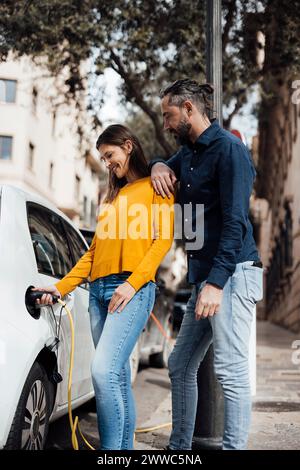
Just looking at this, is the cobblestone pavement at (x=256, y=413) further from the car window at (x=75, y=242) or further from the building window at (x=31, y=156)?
the building window at (x=31, y=156)

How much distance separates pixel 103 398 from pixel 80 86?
10562 millimetres

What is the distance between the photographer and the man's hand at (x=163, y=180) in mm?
3404

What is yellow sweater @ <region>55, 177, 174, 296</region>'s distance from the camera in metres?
3.38

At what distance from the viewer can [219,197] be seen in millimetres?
3275

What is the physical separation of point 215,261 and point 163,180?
0.55 metres

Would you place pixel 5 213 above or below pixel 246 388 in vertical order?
above

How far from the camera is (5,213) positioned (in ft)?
11.8

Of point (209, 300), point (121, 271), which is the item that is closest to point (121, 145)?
point (121, 271)

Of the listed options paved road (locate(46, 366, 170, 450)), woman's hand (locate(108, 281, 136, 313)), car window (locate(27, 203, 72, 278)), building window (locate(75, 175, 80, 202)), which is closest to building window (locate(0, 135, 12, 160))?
building window (locate(75, 175, 80, 202))

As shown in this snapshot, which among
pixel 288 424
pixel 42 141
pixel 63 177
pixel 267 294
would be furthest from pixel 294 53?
pixel 63 177

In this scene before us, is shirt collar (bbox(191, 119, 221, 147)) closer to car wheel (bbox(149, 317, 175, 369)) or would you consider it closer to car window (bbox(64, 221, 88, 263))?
car window (bbox(64, 221, 88, 263))

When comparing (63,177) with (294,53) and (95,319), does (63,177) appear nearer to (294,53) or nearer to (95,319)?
(294,53)

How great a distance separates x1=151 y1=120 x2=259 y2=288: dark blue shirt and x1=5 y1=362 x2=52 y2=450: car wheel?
3.16 ft

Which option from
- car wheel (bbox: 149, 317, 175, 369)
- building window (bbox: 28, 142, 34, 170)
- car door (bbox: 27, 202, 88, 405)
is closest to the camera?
car door (bbox: 27, 202, 88, 405)
